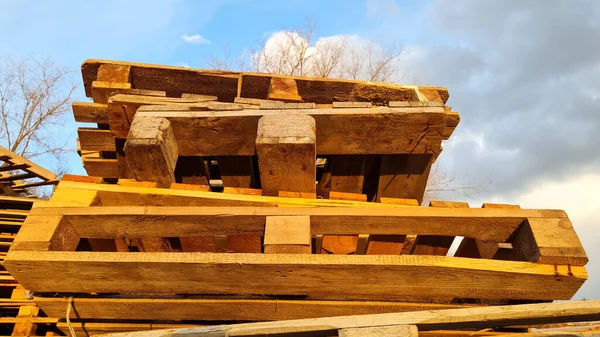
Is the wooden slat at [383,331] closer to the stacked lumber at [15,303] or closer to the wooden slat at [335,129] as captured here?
the wooden slat at [335,129]

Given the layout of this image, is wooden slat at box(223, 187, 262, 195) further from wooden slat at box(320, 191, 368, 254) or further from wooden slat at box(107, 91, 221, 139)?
wooden slat at box(107, 91, 221, 139)

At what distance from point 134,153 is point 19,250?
0.92 m

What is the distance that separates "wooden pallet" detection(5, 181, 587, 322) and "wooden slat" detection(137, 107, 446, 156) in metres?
0.63

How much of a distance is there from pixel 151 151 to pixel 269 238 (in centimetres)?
114

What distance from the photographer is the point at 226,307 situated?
2498 millimetres

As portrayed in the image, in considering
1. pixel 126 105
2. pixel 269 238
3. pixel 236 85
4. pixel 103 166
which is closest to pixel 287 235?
pixel 269 238

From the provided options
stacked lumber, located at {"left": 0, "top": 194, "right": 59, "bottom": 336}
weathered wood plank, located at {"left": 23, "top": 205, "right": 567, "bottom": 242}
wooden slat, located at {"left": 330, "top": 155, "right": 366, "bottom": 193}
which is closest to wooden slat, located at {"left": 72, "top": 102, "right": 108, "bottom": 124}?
stacked lumber, located at {"left": 0, "top": 194, "right": 59, "bottom": 336}

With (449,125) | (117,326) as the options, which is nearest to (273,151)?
(117,326)

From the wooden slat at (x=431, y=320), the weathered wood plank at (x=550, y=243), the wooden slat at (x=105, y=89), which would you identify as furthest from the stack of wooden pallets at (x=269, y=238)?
the wooden slat at (x=105, y=89)

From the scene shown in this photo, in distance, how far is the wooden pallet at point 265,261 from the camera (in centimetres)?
225

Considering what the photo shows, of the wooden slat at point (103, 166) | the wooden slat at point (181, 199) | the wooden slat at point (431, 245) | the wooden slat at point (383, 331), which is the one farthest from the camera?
the wooden slat at point (103, 166)

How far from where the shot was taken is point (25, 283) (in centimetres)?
236

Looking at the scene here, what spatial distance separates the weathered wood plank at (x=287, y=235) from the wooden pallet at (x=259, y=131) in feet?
1.60

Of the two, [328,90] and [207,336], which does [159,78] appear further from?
[207,336]
